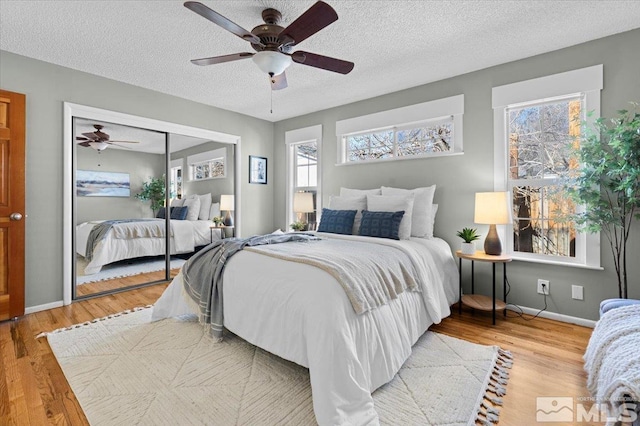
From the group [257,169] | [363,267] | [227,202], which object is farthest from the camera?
[257,169]

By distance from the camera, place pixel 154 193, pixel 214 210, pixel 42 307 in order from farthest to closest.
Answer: pixel 214 210, pixel 154 193, pixel 42 307

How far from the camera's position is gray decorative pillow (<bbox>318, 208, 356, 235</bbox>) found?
3.20 metres

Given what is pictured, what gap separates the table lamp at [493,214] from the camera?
274cm

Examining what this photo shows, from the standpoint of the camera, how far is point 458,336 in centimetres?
246

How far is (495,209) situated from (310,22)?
2.20m

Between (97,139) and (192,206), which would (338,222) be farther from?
(97,139)

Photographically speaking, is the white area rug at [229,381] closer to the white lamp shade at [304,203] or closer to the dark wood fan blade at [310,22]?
the dark wood fan blade at [310,22]

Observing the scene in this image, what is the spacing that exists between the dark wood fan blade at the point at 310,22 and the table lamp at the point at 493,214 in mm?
2055

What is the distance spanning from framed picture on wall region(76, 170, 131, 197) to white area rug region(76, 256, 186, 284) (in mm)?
738

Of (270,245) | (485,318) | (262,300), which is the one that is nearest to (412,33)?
(270,245)

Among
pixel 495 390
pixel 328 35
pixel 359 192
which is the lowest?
pixel 495 390

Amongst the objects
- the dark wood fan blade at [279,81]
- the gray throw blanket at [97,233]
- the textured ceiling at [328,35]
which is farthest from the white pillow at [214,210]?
the dark wood fan blade at [279,81]

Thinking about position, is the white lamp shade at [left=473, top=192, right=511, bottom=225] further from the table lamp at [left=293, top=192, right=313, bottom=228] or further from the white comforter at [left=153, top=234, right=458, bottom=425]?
the table lamp at [left=293, top=192, right=313, bottom=228]

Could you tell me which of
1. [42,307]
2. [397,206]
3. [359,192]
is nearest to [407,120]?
[359,192]
